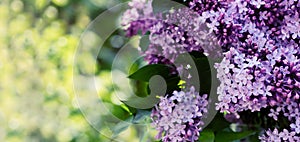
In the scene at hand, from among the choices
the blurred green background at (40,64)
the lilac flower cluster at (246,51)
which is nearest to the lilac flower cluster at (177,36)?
the lilac flower cluster at (246,51)

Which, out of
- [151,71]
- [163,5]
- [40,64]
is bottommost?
[40,64]

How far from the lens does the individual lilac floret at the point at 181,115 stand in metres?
0.87

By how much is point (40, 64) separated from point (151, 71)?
1.39m

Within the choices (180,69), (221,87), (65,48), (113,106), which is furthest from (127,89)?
(65,48)

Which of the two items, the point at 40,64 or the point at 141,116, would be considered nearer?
the point at 141,116

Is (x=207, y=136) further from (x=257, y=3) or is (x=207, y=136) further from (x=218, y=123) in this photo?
(x=257, y=3)

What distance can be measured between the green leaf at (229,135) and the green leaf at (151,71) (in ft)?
0.45

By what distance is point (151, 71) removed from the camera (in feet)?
3.24

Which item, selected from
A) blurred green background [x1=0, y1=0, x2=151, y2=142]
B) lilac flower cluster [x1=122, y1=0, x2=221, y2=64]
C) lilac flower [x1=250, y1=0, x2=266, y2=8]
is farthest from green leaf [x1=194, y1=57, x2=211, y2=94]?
blurred green background [x1=0, y1=0, x2=151, y2=142]

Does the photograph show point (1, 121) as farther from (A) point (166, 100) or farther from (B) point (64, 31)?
(A) point (166, 100)

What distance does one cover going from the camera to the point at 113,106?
3.64 feet

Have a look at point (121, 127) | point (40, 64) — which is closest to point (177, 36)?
point (121, 127)

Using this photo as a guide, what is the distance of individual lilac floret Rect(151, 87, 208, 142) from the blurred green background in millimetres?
1219

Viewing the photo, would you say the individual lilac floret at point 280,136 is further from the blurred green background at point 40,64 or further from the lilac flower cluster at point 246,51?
the blurred green background at point 40,64
